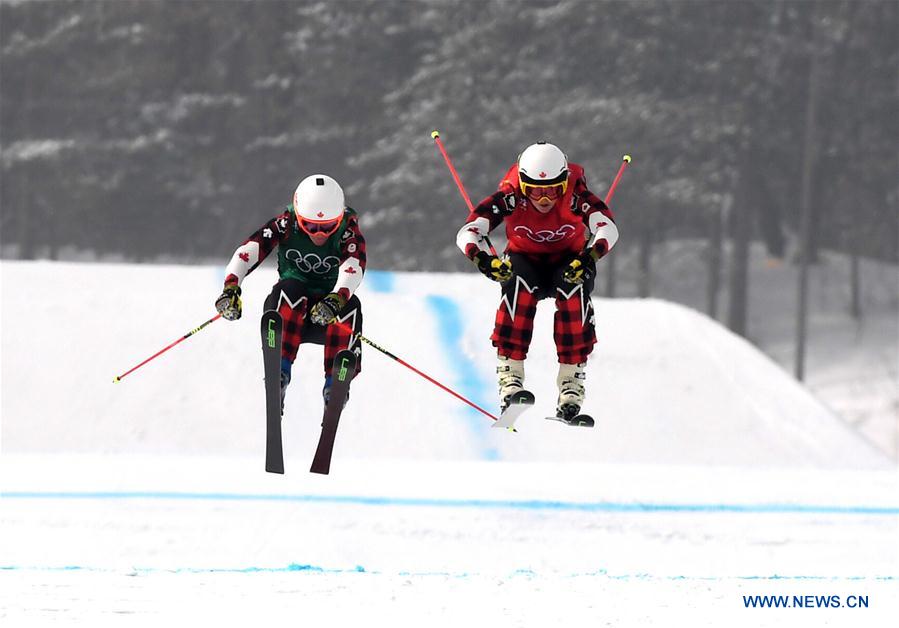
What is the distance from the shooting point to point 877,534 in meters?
10.3

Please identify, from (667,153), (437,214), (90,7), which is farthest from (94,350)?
(90,7)

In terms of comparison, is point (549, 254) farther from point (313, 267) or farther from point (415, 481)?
point (415, 481)

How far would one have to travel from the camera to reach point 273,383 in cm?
597

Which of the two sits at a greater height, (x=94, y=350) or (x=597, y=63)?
(x=597, y=63)

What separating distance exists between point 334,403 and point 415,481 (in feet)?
19.1

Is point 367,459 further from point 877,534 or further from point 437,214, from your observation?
point 437,214

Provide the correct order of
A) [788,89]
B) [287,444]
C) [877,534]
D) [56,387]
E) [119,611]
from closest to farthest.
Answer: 1. [119,611]
2. [877,534]
3. [287,444]
4. [56,387]
5. [788,89]

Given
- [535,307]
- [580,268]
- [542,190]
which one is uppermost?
[542,190]

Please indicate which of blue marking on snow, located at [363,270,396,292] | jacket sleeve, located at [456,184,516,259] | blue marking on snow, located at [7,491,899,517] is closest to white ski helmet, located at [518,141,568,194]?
jacket sleeve, located at [456,184,516,259]

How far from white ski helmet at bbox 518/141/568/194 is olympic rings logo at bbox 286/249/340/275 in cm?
96

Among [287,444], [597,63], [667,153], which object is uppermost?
[597,63]

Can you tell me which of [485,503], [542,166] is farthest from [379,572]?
[542,166]

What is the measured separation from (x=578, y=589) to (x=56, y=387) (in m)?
7.68

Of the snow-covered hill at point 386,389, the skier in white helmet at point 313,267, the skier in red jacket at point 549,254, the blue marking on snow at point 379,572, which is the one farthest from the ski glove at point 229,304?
the snow-covered hill at point 386,389
